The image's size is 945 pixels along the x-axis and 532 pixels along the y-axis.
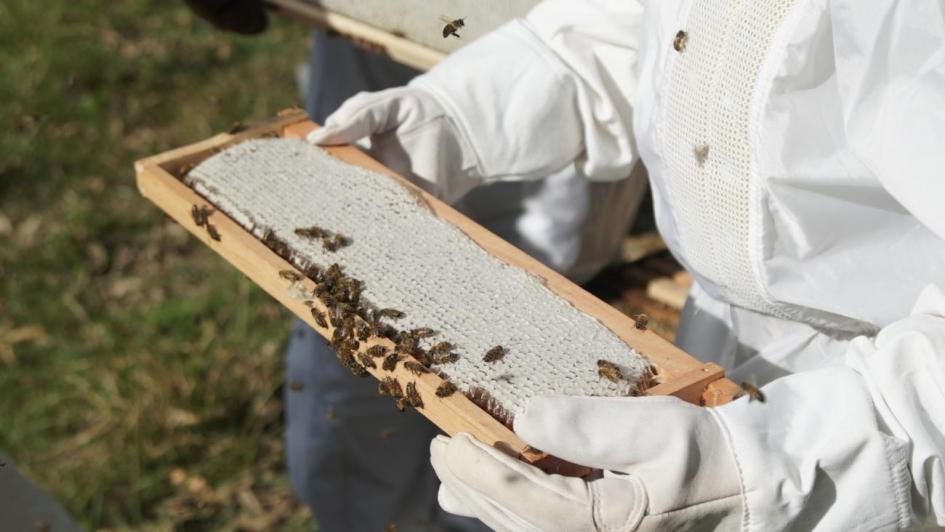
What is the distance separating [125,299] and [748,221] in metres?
3.28

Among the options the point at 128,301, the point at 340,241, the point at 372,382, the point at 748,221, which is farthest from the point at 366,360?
the point at 128,301

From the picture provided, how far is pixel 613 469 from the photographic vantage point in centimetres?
145

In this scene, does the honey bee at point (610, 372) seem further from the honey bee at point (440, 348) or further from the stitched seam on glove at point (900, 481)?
the stitched seam on glove at point (900, 481)

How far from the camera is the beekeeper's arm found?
2.18 meters

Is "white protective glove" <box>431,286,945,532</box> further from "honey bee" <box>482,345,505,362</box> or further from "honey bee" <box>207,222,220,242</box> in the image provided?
"honey bee" <box>207,222,220,242</box>

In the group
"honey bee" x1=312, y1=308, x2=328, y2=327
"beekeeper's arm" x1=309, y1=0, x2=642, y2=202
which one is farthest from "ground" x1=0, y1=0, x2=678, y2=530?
"honey bee" x1=312, y1=308, x2=328, y2=327

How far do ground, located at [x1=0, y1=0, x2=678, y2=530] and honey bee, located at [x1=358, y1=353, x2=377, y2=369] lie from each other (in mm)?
1323

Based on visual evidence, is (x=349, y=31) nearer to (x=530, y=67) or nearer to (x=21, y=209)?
(x=530, y=67)

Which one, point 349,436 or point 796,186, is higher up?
point 796,186

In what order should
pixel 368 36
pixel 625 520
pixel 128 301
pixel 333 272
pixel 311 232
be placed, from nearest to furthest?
1. pixel 625 520
2. pixel 333 272
3. pixel 311 232
4. pixel 368 36
5. pixel 128 301

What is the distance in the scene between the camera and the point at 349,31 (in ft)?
9.93

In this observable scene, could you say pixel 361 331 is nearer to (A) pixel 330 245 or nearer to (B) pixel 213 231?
(A) pixel 330 245

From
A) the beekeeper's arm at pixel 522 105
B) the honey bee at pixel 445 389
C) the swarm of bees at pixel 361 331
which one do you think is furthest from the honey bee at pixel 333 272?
the beekeeper's arm at pixel 522 105

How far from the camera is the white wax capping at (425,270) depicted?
1567mm
